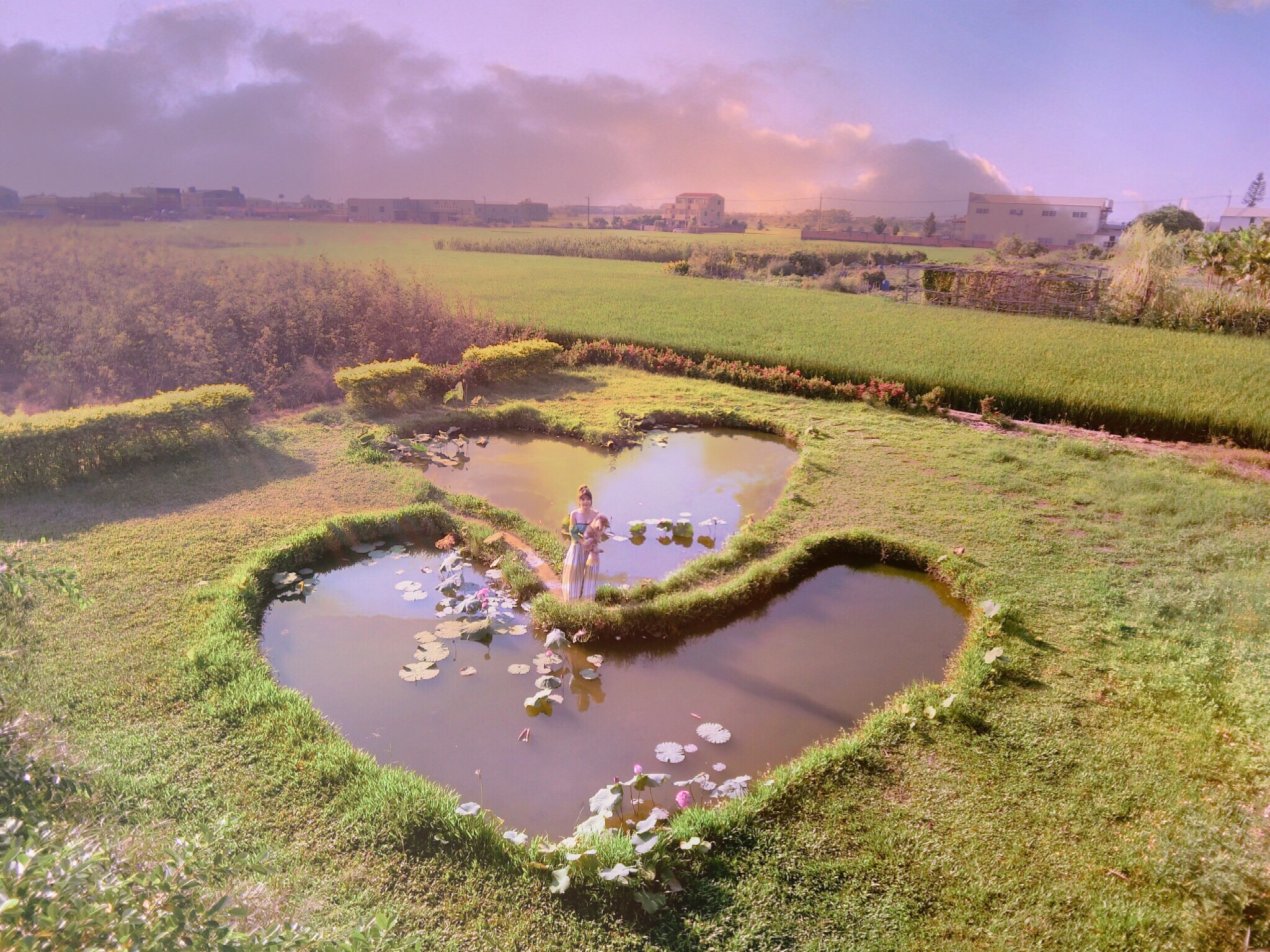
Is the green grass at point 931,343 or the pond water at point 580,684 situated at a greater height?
the green grass at point 931,343

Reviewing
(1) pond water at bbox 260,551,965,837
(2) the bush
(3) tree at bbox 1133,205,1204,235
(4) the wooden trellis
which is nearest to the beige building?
(3) tree at bbox 1133,205,1204,235

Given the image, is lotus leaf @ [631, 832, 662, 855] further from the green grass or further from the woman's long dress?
the green grass

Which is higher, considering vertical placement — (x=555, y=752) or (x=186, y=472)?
(x=186, y=472)

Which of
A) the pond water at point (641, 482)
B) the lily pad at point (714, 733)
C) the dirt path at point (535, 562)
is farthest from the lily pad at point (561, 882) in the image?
the pond water at point (641, 482)

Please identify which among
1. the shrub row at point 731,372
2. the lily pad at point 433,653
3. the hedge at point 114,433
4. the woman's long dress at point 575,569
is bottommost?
the lily pad at point 433,653

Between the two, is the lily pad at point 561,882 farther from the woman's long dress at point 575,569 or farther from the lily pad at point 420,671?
the woman's long dress at point 575,569

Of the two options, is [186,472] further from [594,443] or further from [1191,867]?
[1191,867]

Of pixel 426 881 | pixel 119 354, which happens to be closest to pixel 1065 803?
pixel 426 881
